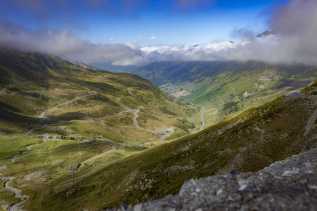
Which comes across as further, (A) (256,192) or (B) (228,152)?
(B) (228,152)

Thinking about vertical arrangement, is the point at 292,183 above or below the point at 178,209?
above

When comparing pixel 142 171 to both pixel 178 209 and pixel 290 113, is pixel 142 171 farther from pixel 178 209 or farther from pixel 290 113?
pixel 178 209

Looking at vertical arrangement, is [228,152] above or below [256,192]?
below

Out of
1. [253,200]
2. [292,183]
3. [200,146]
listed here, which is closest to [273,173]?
[292,183]

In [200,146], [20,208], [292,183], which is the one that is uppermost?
[292,183]

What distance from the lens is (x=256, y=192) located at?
2822cm

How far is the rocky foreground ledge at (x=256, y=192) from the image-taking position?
2645 centimetres

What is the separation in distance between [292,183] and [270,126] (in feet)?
216

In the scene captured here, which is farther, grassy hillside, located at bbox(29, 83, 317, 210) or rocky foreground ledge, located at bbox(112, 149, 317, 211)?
grassy hillside, located at bbox(29, 83, 317, 210)

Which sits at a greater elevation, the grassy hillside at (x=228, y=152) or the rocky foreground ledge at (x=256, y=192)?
the rocky foreground ledge at (x=256, y=192)

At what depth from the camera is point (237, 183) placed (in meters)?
30.4

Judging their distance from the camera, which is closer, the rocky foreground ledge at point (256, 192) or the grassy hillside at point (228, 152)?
the rocky foreground ledge at point (256, 192)

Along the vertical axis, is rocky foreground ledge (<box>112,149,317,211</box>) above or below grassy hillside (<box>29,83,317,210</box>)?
above

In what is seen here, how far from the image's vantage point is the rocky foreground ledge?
2645 cm
